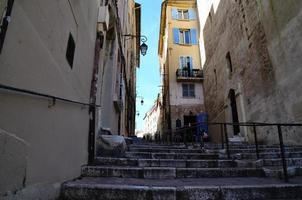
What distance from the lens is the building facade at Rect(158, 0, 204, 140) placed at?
61.3ft

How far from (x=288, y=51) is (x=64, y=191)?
820 cm

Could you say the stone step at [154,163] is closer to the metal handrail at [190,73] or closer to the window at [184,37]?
the metal handrail at [190,73]

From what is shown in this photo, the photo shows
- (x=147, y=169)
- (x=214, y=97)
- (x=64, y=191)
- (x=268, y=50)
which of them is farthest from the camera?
(x=214, y=97)

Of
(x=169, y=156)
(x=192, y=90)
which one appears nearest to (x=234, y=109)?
(x=192, y=90)

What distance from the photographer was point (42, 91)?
2.33 m

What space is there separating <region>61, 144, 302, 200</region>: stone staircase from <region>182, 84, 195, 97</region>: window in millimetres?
13241

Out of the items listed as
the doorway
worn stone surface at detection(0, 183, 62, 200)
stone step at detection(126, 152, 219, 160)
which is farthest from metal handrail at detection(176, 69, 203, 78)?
worn stone surface at detection(0, 183, 62, 200)

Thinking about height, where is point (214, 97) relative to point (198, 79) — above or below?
below

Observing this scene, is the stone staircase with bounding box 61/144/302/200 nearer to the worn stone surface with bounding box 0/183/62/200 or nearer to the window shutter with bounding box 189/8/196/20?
the worn stone surface with bounding box 0/183/62/200

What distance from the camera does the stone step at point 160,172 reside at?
381 cm

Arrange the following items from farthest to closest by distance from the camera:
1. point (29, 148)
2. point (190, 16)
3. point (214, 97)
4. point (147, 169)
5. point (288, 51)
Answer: point (190, 16)
point (214, 97)
point (288, 51)
point (147, 169)
point (29, 148)

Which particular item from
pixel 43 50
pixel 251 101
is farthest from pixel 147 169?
pixel 251 101

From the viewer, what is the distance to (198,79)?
19156 mm

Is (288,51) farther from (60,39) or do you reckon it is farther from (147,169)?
(60,39)
